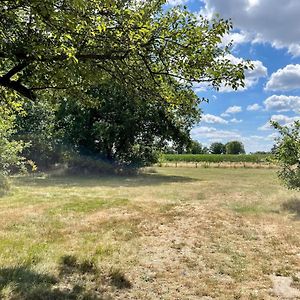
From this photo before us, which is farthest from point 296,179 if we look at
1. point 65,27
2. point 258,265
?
point 65,27

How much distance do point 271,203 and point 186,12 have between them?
40.0 ft

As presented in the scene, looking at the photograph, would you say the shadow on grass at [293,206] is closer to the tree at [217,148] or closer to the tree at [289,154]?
the tree at [289,154]

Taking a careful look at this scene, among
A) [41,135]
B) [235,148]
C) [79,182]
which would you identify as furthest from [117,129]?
[235,148]

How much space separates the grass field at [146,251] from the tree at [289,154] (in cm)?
112

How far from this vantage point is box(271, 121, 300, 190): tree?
47.0 ft

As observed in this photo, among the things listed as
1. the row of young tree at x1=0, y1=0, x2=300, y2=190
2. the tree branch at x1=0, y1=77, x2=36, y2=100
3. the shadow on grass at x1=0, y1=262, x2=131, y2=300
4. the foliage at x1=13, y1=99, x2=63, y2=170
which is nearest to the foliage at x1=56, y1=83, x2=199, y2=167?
the foliage at x1=13, y1=99, x2=63, y2=170

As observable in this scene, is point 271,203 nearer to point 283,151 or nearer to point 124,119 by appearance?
point 283,151

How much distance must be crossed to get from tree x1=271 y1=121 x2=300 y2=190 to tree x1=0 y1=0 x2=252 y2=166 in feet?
30.4

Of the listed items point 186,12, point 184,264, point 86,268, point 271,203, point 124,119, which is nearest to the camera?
point 186,12

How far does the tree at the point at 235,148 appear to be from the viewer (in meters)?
124

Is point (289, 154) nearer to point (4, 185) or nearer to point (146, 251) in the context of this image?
point (146, 251)

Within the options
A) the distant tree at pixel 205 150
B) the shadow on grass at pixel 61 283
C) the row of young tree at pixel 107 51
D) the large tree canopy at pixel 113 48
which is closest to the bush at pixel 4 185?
the row of young tree at pixel 107 51

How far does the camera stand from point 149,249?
321 inches

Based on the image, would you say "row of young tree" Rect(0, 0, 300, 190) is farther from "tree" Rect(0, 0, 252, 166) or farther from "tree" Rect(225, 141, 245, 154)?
"tree" Rect(225, 141, 245, 154)
